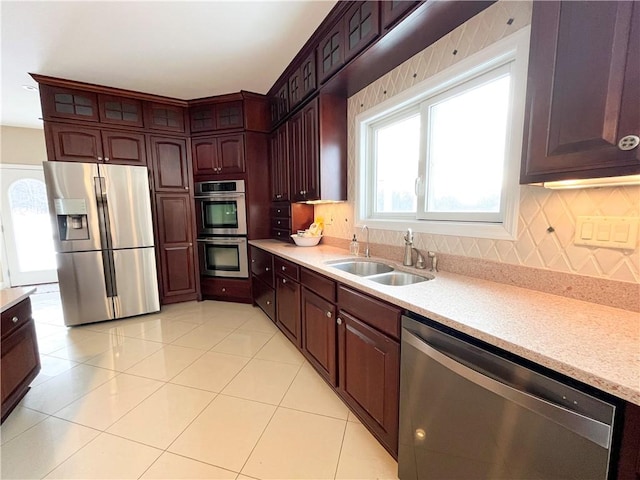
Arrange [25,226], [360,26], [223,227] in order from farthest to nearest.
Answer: [25,226], [223,227], [360,26]

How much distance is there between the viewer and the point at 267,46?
91.6 inches

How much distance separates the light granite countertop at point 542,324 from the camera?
64 cm

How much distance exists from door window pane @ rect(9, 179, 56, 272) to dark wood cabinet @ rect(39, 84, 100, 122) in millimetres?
2342

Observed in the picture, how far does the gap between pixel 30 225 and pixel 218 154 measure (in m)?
3.78

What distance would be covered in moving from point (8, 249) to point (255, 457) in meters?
5.66

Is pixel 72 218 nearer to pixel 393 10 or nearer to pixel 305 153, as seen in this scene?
pixel 305 153

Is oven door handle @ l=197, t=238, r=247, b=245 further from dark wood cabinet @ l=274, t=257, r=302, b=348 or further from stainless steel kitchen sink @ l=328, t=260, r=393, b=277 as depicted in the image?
stainless steel kitchen sink @ l=328, t=260, r=393, b=277

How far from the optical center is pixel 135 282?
3188 millimetres

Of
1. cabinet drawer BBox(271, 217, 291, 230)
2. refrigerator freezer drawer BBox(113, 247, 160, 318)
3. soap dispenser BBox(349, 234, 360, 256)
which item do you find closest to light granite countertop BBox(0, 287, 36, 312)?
refrigerator freezer drawer BBox(113, 247, 160, 318)

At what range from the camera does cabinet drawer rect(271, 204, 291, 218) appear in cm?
318

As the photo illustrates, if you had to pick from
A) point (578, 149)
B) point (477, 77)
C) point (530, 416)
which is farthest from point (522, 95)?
point (530, 416)

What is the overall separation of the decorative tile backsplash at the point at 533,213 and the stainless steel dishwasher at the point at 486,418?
0.63m

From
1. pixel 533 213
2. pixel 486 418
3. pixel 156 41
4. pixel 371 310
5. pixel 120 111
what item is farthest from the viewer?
pixel 120 111

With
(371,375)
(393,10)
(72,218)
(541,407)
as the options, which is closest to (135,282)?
(72,218)
